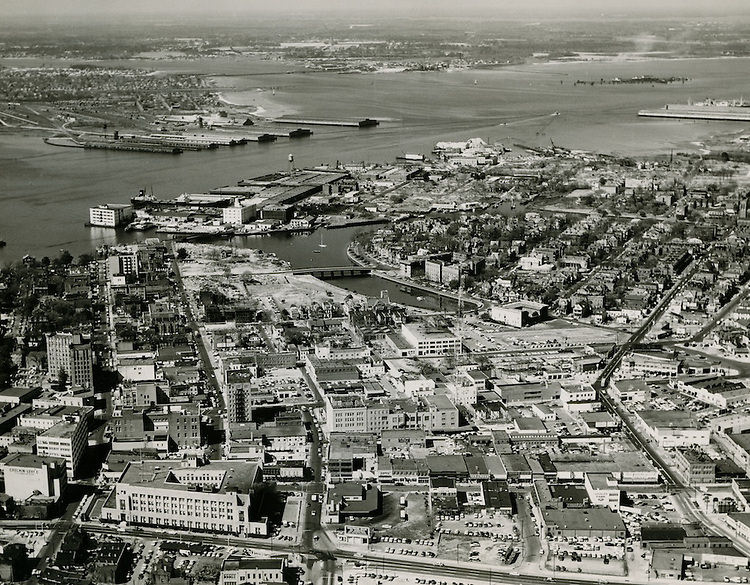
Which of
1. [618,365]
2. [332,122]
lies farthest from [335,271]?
[332,122]

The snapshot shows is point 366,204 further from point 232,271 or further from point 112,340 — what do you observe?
point 112,340

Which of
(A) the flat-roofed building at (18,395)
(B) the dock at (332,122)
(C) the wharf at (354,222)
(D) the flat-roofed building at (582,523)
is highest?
(D) the flat-roofed building at (582,523)

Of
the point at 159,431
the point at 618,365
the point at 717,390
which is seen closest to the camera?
the point at 159,431

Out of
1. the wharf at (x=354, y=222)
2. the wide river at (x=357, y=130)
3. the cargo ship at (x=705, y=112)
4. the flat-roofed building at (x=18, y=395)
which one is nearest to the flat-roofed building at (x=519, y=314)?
the wide river at (x=357, y=130)

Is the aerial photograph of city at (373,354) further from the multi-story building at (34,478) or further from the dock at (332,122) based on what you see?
the dock at (332,122)

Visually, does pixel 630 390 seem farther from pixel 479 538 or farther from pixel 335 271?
pixel 335 271

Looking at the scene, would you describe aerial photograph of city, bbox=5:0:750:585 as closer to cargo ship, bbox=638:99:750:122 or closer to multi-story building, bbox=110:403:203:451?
multi-story building, bbox=110:403:203:451
